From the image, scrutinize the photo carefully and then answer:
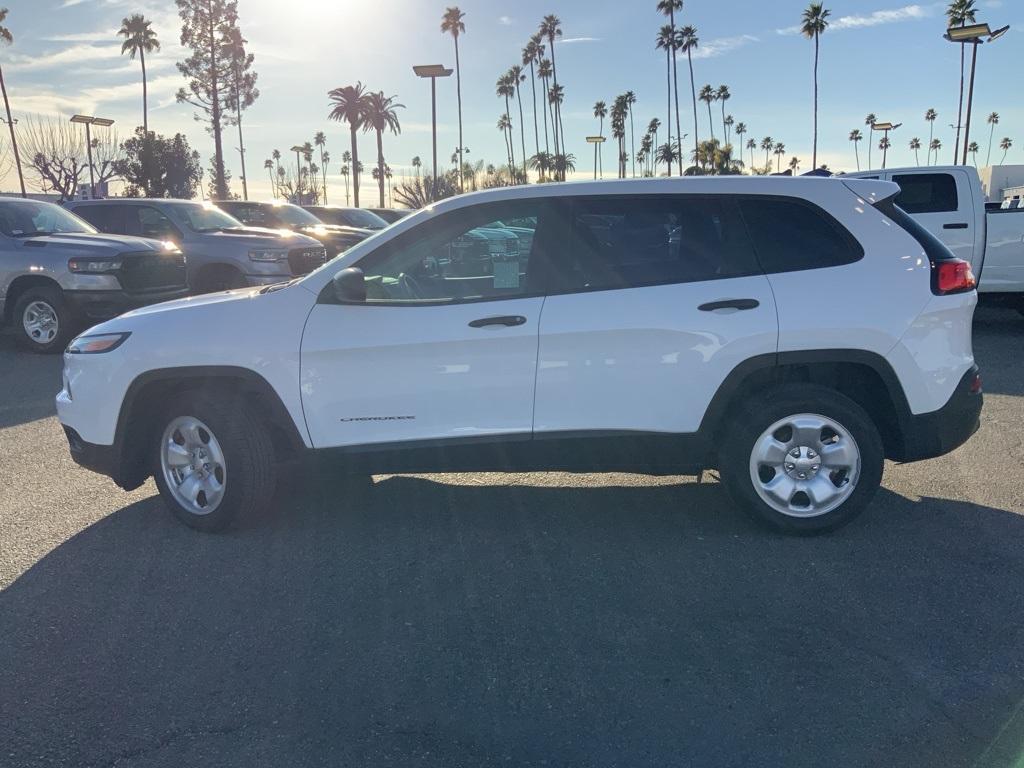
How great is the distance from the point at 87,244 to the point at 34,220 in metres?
1.08

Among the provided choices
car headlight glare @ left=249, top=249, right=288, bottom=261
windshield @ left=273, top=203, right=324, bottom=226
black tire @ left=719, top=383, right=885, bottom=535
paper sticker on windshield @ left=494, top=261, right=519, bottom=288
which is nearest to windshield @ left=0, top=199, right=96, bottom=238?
car headlight glare @ left=249, top=249, right=288, bottom=261

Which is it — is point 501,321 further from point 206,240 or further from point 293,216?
point 293,216

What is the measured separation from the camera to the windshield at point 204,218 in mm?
12219

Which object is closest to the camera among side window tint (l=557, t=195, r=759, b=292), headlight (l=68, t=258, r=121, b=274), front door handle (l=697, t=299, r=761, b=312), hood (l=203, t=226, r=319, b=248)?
front door handle (l=697, t=299, r=761, b=312)

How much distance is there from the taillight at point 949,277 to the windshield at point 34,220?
10.3m

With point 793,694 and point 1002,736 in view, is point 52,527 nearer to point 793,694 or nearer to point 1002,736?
point 793,694

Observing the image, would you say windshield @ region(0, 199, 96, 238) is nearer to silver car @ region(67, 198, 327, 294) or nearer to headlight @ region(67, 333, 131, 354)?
silver car @ region(67, 198, 327, 294)

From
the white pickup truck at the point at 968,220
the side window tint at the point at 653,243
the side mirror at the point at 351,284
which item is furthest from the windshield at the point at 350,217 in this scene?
the side window tint at the point at 653,243

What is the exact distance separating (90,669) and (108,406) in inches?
67.8

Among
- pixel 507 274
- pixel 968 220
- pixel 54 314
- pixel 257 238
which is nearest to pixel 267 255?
pixel 257 238

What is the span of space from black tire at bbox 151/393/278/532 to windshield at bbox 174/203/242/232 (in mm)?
8680

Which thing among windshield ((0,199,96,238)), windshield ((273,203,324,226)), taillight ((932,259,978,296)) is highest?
windshield ((273,203,324,226))

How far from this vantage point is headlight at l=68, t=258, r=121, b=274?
9883 millimetres

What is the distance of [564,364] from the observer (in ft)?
13.4
